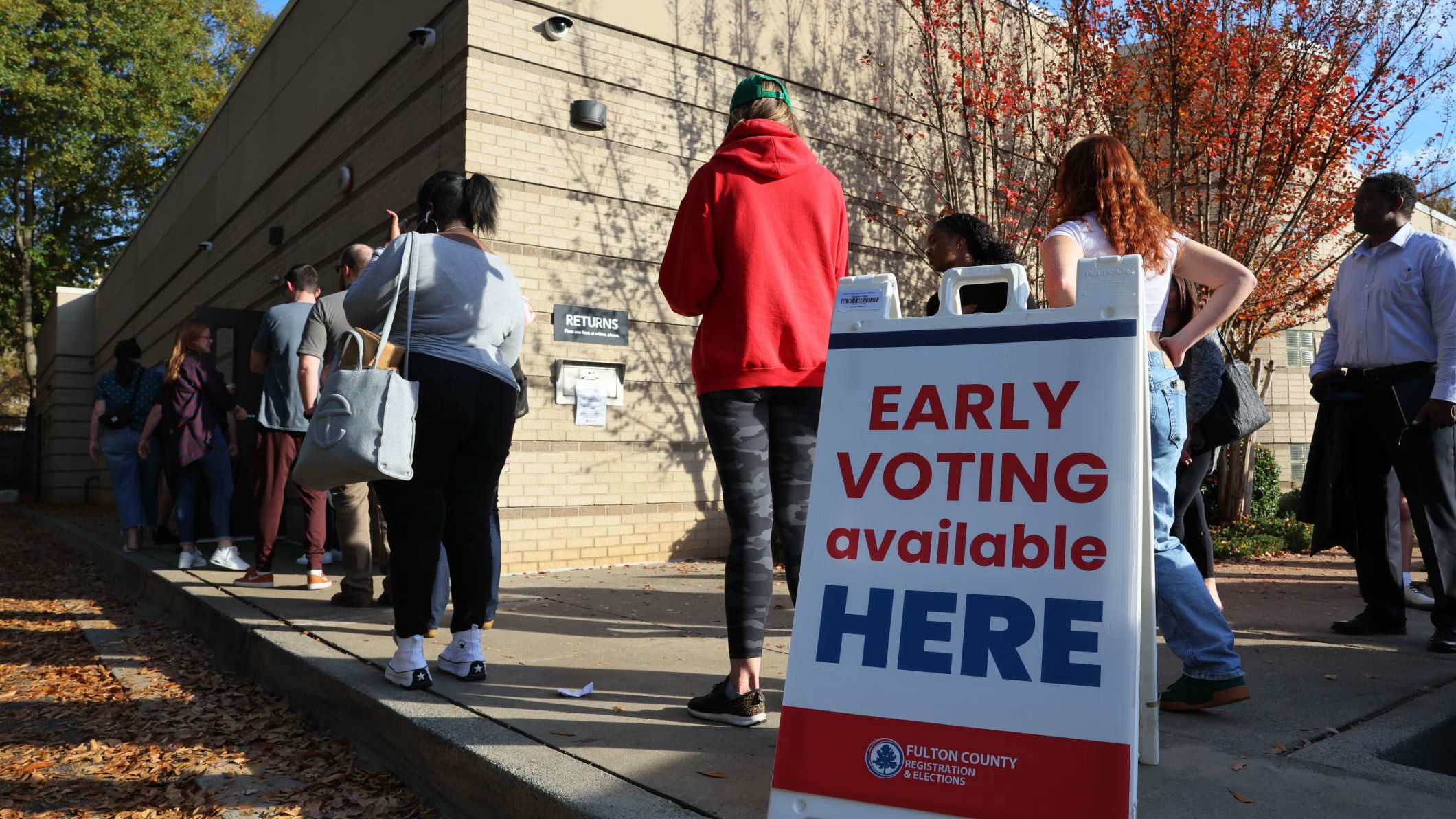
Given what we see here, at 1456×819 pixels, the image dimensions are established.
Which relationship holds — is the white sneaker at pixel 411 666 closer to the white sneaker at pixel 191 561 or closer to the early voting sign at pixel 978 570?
the early voting sign at pixel 978 570

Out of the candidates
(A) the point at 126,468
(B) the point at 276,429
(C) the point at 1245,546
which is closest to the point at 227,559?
(B) the point at 276,429

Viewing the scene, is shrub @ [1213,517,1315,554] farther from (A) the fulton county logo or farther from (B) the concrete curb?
(A) the fulton county logo

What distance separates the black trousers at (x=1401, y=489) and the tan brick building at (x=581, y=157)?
479cm

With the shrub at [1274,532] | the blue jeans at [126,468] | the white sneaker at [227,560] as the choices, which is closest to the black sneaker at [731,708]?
the white sneaker at [227,560]

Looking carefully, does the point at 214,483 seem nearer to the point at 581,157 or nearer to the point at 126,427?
the point at 126,427

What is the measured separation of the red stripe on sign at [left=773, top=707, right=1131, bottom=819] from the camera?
1.96 meters

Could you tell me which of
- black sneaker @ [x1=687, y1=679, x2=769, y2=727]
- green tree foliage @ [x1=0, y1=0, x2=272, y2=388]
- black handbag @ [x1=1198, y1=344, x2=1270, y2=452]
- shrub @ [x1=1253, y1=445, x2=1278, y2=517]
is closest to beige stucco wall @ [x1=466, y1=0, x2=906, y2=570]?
black sneaker @ [x1=687, y1=679, x2=769, y2=727]

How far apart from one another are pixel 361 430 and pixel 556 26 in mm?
4892

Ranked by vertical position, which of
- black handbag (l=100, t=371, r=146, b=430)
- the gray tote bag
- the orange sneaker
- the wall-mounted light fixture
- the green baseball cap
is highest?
the wall-mounted light fixture

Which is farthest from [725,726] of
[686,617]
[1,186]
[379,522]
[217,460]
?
[1,186]

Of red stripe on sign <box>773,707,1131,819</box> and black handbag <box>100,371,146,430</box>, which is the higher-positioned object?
black handbag <box>100,371,146,430</box>

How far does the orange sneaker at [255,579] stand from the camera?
20.3ft

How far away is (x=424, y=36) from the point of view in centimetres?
732

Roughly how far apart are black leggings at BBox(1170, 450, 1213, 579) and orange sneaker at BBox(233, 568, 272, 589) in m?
5.15
